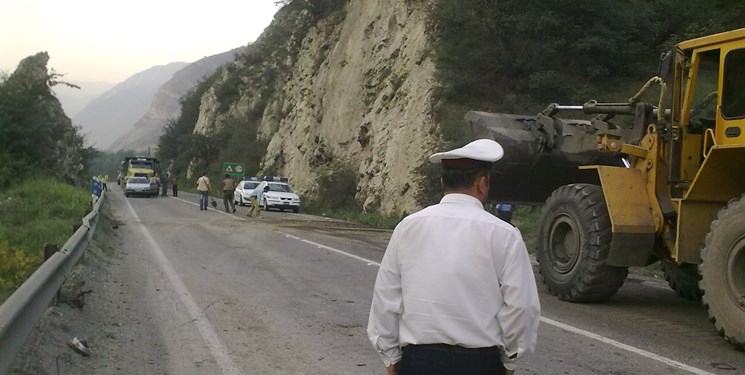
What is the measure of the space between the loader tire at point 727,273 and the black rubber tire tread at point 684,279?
2.28 meters

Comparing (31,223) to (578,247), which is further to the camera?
(31,223)

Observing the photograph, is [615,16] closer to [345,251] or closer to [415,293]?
[345,251]

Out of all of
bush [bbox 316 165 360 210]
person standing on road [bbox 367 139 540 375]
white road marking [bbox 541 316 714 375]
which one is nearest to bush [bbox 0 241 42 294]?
white road marking [bbox 541 316 714 375]

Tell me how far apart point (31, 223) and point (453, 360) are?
19.9m

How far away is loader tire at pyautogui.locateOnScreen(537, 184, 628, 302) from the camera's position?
9.04 m

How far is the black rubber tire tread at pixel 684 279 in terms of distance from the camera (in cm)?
963

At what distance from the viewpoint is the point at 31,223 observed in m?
Result: 20.0

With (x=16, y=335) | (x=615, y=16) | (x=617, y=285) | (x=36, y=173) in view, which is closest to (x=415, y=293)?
(x=16, y=335)

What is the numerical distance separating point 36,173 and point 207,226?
689 inches

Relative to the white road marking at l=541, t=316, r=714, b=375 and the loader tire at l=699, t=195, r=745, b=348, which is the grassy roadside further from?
the loader tire at l=699, t=195, r=745, b=348

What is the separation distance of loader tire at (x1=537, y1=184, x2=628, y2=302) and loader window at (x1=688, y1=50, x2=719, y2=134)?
1525mm

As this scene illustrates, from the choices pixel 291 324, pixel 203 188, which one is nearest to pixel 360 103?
pixel 203 188

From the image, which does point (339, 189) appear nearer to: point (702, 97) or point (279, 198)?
point (279, 198)

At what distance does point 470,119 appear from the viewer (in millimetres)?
12109
